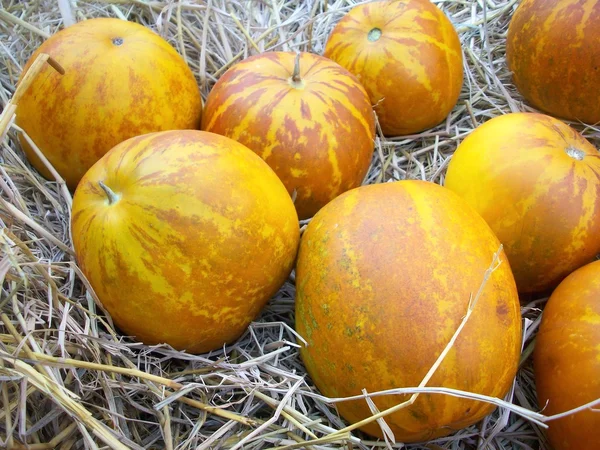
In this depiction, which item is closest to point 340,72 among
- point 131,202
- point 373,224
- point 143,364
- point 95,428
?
point 373,224

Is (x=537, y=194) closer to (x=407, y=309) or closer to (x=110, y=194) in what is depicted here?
(x=407, y=309)

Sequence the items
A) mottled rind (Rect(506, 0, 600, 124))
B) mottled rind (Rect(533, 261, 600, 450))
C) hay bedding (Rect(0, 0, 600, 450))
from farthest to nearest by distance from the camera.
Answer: mottled rind (Rect(506, 0, 600, 124)) → mottled rind (Rect(533, 261, 600, 450)) → hay bedding (Rect(0, 0, 600, 450))

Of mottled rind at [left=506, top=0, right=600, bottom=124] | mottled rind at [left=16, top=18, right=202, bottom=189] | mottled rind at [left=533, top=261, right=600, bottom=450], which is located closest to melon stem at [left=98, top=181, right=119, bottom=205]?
mottled rind at [left=16, top=18, right=202, bottom=189]

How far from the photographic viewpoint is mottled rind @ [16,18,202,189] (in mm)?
1990

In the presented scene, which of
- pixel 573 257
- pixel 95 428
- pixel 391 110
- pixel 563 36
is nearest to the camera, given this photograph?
pixel 95 428

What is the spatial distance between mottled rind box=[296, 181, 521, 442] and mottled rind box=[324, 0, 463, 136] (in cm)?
93

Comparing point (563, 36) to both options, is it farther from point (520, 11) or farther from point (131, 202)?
point (131, 202)

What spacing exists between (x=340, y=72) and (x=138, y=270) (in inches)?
45.0

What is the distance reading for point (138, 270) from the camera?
153 centimetres

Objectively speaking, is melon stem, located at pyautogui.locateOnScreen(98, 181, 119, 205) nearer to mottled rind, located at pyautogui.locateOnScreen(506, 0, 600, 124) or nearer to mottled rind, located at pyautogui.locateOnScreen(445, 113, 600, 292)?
mottled rind, located at pyautogui.locateOnScreen(445, 113, 600, 292)

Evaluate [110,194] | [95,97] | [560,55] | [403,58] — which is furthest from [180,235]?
[560,55]

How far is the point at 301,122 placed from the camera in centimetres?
200

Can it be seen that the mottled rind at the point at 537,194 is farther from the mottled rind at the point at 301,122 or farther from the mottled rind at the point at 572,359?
the mottled rind at the point at 301,122

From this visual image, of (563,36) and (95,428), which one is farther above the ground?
(563,36)
